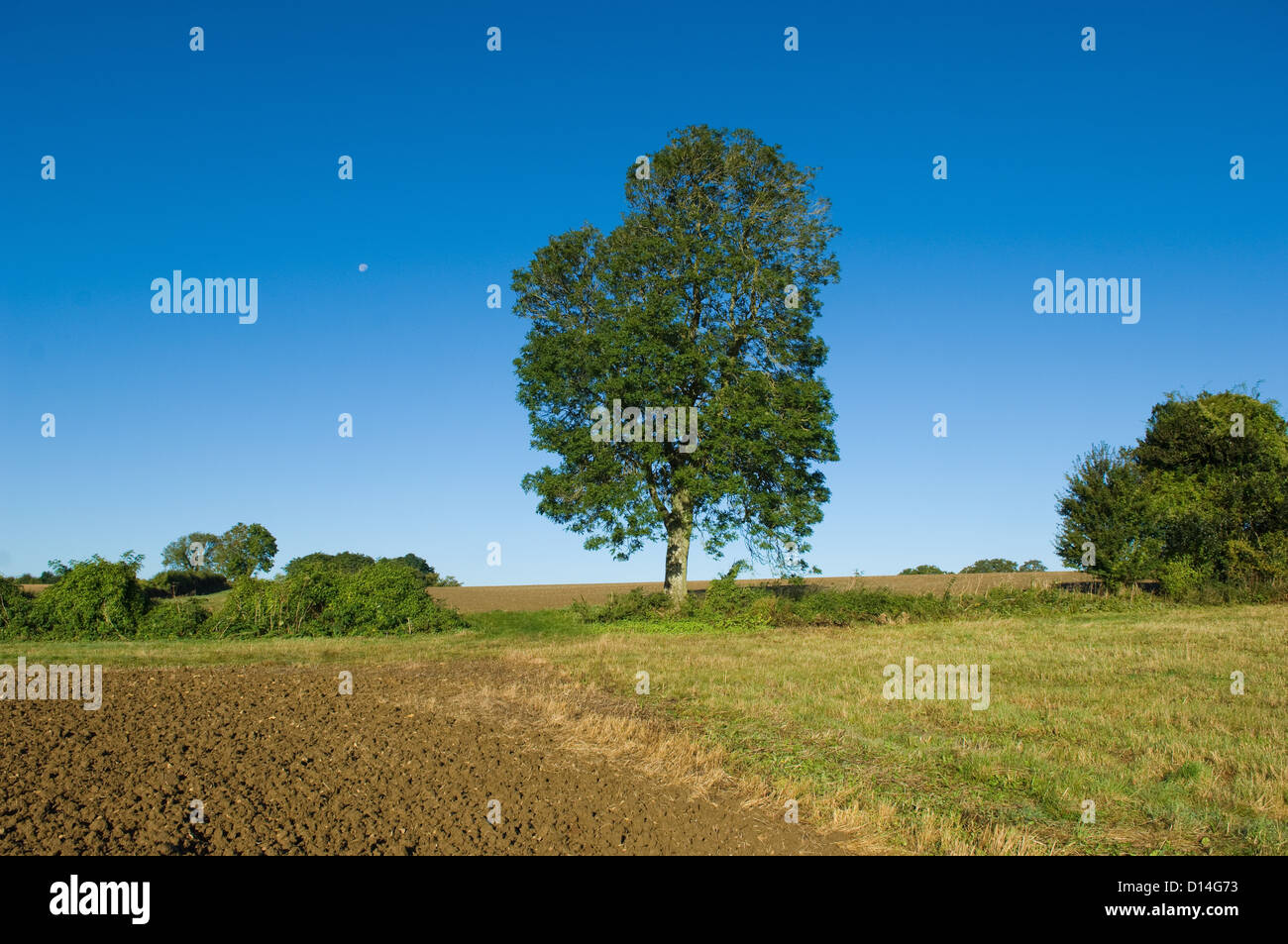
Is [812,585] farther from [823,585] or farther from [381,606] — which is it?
[381,606]

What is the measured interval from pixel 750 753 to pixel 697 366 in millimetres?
21001

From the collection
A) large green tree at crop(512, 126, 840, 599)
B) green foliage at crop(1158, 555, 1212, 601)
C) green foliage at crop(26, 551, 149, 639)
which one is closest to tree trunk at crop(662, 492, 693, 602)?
large green tree at crop(512, 126, 840, 599)

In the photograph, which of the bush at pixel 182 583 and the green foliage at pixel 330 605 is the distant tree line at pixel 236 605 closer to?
the green foliage at pixel 330 605

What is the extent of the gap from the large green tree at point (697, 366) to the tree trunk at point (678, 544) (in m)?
0.06

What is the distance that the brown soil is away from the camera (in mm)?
6285

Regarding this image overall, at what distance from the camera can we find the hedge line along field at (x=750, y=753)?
6488 millimetres

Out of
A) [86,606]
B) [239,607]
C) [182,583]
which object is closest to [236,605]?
[239,607]

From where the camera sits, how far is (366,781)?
7.98m

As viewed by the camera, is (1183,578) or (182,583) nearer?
(1183,578)

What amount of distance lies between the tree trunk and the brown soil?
17.6m

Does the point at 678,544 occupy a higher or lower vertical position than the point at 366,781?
higher
